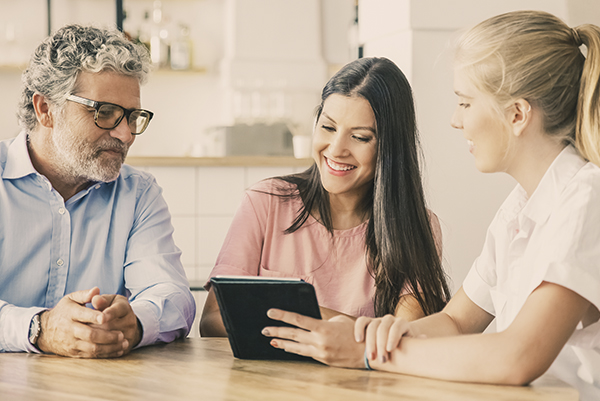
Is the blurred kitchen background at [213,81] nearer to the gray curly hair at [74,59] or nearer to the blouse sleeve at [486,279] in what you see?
the gray curly hair at [74,59]

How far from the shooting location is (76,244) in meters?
1.49

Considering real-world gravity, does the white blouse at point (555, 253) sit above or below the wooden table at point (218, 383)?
above

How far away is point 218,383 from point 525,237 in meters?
0.64

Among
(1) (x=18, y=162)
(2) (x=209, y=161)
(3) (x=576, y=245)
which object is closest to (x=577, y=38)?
(3) (x=576, y=245)

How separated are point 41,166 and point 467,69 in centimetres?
110

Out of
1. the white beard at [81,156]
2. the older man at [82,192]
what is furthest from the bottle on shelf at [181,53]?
the white beard at [81,156]

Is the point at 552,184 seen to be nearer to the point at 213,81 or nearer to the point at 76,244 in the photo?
the point at 76,244

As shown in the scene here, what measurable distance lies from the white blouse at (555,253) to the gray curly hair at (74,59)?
100cm

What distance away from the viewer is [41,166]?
5.13ft

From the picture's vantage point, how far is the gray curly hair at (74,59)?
1.51 metres

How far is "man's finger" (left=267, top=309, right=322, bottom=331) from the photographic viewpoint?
1014 millimetres

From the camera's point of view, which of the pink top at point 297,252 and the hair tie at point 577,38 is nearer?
the hair tie at point 577,38

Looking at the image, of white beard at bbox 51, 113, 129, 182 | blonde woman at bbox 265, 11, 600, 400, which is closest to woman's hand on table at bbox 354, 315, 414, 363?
blonde woman at bbox 265, 11, 600, 400

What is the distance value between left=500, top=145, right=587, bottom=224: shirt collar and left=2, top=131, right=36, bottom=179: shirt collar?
1154 millimetres
